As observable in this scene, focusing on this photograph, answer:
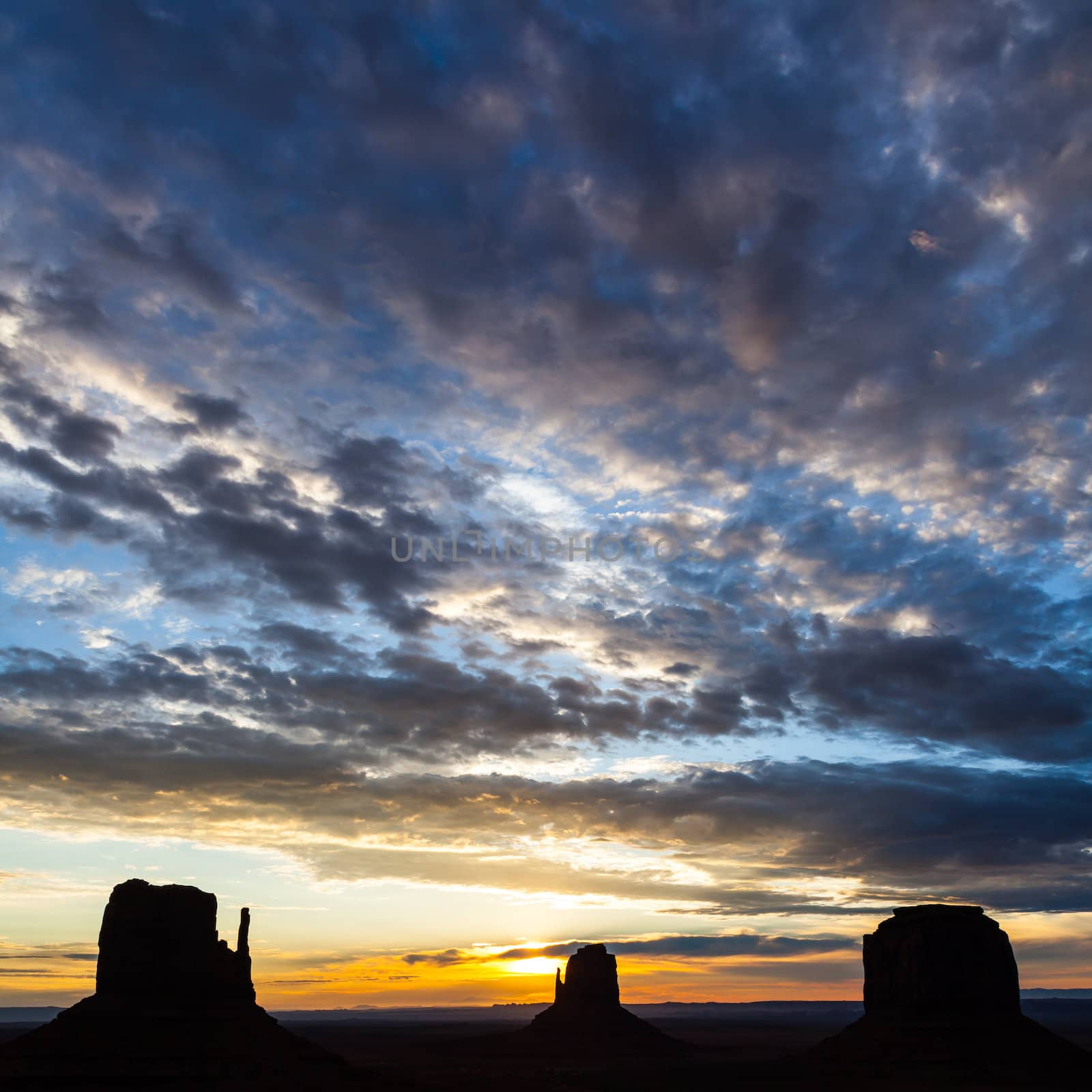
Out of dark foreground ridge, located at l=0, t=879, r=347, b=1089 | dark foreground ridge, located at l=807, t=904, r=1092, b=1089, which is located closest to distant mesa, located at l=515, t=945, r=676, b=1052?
dark foreground ridge, located at l=807, t=904, r=1092, b=1089

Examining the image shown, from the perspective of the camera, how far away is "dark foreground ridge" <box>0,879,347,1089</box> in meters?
61.1

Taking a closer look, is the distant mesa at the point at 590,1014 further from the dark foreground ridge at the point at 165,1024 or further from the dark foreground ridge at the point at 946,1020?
the dark foreground ridge at the point at 165,1024

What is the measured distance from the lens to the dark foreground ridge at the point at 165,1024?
61094 millimetres

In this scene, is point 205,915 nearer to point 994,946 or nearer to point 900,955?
point 900,955

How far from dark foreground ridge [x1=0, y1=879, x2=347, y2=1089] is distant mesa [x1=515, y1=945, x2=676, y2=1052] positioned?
86.3 meters

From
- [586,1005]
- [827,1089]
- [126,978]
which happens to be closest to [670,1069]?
[586,1005]

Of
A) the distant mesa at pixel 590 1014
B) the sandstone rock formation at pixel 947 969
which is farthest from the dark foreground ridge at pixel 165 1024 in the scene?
the distant mesa at pixel 590 1014

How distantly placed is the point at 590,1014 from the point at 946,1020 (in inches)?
3237

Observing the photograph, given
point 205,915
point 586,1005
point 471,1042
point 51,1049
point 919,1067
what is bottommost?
point 471,1042

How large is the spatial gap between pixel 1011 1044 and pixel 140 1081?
7018cm

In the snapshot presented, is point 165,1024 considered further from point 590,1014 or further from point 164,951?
point 590,1014

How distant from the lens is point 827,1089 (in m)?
73.5

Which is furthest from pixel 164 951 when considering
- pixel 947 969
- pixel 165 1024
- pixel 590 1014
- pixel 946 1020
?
pixel 590 1014

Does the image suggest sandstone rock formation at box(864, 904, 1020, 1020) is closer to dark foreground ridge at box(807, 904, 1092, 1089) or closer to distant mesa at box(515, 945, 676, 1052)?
dark foreground ridge at box(807, 904, 1092, 1089)
